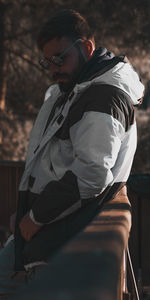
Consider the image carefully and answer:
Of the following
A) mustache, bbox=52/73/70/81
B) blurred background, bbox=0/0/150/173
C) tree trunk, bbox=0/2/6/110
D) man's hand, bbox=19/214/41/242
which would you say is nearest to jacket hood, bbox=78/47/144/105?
mustache, bbox=52/73/70/81

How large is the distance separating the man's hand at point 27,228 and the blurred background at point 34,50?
762 centimetres

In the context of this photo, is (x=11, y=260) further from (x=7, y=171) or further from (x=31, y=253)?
(x=7, y=171)

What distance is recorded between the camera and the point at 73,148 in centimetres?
232

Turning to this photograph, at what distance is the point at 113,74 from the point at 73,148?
1.24 feet

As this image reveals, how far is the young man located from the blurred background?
737 cm

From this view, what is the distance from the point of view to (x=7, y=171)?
6.48 m

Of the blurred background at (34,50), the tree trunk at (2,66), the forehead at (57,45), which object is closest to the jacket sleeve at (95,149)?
the forehead at (57,45)

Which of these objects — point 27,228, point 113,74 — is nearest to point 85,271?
point 27,228

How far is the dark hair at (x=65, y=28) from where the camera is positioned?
2525 millimetres

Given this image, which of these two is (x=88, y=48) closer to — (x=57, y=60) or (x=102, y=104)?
(x=57, y=60)

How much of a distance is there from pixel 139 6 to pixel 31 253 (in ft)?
26.5

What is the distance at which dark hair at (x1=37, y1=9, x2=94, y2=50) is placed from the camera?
2525 mm

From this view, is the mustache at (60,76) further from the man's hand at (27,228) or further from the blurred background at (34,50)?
the blurred background at (34,50)

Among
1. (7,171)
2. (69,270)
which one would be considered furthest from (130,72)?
(7,171)
